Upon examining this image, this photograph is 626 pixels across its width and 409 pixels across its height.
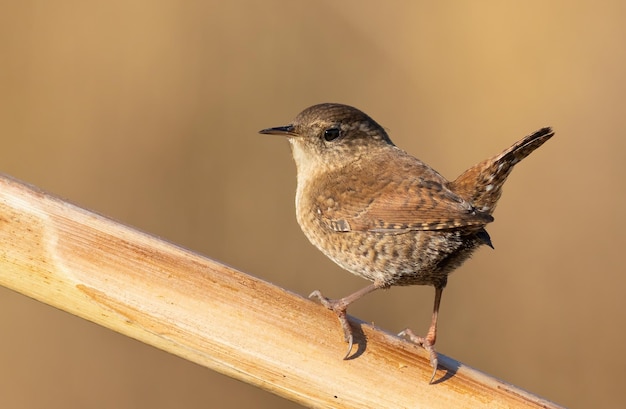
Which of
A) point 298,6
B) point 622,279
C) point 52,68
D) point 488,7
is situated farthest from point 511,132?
→ point 52,68

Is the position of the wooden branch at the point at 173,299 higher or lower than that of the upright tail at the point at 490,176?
lower

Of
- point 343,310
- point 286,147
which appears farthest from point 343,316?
point 286,147

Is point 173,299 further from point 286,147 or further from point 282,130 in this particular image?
point 286,147

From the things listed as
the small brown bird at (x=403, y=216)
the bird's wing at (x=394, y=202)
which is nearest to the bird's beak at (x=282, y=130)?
the small brown bird at (x=403, y=216)

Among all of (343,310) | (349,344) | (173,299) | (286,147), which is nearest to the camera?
(173,299)

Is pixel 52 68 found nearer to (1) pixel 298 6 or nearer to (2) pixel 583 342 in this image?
(1) pixel 298 6

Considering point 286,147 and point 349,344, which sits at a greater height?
point 286,147

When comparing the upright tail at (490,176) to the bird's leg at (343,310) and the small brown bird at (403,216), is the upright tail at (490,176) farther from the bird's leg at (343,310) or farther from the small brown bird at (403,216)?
the bird's leg at (343,310)
